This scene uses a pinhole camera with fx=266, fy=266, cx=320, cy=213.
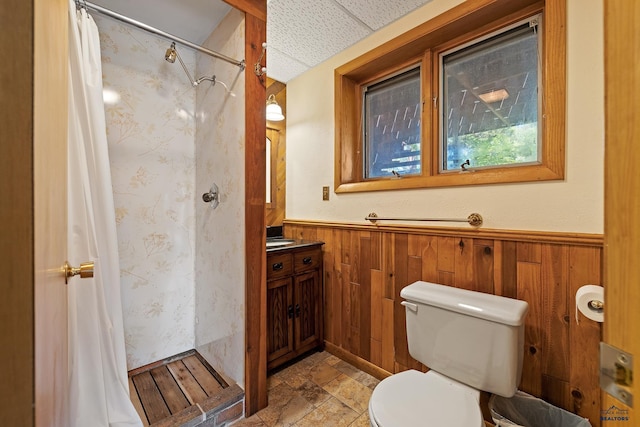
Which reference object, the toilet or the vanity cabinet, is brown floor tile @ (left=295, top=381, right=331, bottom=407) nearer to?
the vanity cabinet

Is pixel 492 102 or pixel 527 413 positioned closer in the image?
pixel 527 413

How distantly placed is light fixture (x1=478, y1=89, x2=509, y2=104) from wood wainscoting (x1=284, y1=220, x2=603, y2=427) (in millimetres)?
738

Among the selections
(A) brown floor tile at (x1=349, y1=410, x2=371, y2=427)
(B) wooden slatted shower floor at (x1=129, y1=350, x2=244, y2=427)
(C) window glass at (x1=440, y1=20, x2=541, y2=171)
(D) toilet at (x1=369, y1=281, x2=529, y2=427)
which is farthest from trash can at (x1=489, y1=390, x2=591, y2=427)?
(B) wooden slatted shower floor at (x1=129, y1=350, x2=244, y2=427)

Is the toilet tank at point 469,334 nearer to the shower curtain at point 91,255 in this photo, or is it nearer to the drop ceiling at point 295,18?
the shower curtain at point 91,255

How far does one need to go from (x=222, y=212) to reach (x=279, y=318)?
83 centimetres

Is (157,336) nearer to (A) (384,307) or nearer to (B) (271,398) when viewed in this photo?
(B) (271,398)

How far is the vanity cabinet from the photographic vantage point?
1814mm

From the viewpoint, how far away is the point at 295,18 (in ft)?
5.48

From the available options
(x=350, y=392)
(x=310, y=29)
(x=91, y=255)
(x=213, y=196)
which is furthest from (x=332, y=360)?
(x=310, y=29)

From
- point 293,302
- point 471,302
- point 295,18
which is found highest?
point 295,18

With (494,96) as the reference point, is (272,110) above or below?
above

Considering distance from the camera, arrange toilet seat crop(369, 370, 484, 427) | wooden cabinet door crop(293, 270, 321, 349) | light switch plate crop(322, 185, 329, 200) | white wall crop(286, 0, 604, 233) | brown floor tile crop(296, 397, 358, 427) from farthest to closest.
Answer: light switch plate crop(322, 185, 329, 200) → wooden cabinet door crop(293, 270, 321, 349) → brown floor tile crop(296, 397, 358, 427) → white wall crop(286, 0, 604, 233) → toilet seat crop(369, 370, 484, 427)

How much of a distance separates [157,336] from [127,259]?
1.88 feet

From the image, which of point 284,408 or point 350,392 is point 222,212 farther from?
point 350,392
